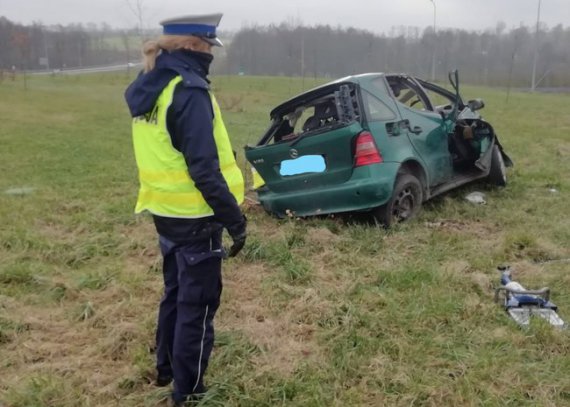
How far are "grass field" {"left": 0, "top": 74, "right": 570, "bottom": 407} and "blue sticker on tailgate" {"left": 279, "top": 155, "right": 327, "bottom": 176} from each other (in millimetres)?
477

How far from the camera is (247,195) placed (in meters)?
6.48

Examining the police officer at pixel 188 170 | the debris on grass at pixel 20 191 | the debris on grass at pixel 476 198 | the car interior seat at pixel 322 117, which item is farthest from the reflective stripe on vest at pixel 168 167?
the debris on grass at pixel 20 191

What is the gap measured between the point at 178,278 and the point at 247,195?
395 cm

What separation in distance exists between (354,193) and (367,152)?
1.23ft

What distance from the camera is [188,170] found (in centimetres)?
227

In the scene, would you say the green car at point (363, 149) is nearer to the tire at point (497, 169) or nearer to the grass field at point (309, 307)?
the grass field at point (309, 307)

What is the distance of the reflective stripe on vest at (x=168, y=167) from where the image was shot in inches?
91.1

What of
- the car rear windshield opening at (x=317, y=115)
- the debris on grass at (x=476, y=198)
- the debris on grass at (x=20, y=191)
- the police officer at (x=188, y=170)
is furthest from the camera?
the debris on grass at (x=20, y=191)

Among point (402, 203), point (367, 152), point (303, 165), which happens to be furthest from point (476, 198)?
point (303, 165)

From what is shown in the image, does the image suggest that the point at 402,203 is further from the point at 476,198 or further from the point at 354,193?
the point at 476,198

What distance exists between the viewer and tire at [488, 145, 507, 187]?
6.53 m

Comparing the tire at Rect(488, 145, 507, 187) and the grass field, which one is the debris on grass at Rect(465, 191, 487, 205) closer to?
the grass field

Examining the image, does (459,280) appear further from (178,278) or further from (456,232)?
(178,278)

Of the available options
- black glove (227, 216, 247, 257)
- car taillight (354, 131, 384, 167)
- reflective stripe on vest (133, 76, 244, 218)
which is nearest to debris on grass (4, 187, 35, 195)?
car taillight (354, 131, 384, 167)
